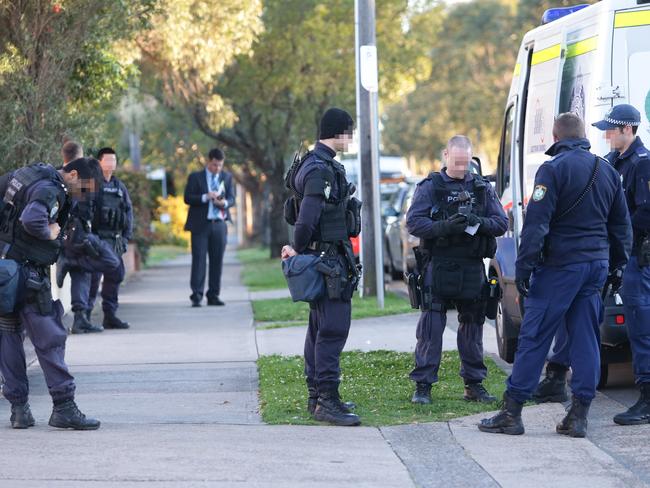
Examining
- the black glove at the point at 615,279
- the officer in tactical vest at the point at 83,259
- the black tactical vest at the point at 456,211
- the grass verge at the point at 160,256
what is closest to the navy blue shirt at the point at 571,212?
the black glove at the point at 615,279

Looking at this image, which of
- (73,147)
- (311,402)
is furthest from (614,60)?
(73,147)

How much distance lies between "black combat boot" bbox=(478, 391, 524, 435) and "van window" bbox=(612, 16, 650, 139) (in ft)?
7.43

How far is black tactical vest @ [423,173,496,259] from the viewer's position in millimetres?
8398

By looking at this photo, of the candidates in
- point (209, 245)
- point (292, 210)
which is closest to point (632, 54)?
point (292, 210)

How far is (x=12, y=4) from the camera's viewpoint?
11875 mm

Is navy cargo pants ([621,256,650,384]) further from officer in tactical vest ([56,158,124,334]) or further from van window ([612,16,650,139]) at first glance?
officer in tactical vest ([56,158,124,334])

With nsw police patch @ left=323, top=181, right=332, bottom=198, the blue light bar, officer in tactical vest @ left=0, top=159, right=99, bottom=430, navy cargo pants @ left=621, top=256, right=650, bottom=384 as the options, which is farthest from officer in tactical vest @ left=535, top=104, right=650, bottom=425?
officer in tactical vest @ left=0, top=159, right=99, bottom=430

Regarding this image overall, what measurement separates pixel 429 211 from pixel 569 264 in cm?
123

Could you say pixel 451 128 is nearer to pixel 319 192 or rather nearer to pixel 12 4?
pixel 12 4

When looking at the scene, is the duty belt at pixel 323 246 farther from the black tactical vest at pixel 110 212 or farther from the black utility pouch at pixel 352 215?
the black tactical vest at pixel 110 212

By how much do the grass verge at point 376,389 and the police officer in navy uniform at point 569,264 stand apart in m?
0.79

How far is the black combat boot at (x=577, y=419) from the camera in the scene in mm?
7504

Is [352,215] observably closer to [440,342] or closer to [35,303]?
[440,342]

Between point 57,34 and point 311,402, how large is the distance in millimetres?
5662
